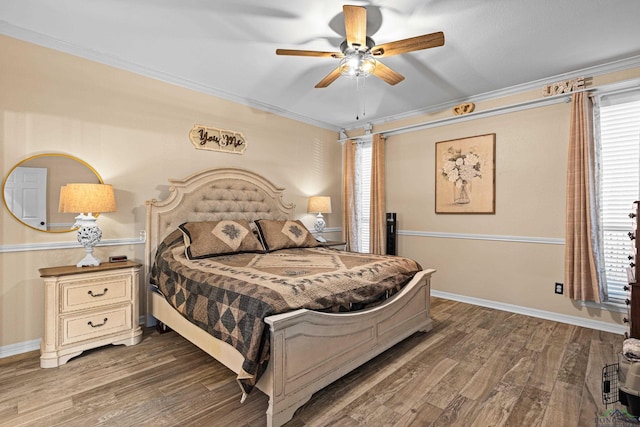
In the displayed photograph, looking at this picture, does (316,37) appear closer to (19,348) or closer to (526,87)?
(526,87)

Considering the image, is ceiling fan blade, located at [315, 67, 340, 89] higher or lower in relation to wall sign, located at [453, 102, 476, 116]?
lower

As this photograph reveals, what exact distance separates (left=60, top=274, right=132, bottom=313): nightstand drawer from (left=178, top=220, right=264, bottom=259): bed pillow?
1.82ft

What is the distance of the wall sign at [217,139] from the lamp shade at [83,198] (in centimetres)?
122

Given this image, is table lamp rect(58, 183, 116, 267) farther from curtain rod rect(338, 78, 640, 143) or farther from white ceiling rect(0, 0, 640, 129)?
curtain rod rect(338, 78, 640, 143)

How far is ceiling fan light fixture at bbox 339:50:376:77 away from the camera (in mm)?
2377

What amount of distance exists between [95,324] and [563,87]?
4852mm

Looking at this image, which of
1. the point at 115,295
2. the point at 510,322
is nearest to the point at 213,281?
the point at 115,295

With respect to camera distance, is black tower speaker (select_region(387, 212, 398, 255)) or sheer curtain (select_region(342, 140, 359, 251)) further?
sheer curtain (select_region(342, 140, 359, 251))

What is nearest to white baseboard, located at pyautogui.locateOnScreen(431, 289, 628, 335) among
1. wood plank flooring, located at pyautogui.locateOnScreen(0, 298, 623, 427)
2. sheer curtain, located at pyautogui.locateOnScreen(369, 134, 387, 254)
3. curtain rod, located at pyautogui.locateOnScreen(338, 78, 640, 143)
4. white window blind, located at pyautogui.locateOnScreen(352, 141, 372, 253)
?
wood plank flooring, located at pyautogui.locateOnScreen(0, 298, 623, 427)

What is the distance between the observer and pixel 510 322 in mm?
3178

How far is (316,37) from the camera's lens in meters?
2.52

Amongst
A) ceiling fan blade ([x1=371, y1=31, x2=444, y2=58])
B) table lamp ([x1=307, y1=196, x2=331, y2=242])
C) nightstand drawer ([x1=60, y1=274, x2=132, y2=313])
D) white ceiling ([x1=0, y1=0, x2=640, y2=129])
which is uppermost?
white ceiling ([x1=0, y1=0, x2=640, y2=129])

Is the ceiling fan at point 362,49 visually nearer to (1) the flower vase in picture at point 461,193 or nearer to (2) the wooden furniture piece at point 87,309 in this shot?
(1) the flower vase in picture at point 461,193

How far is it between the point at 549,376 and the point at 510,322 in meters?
1.11
